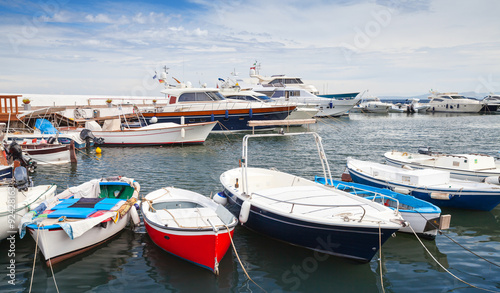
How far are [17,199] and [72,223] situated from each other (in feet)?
9.86

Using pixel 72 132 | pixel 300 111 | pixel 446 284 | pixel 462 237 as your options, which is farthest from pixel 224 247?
pixel 300 111

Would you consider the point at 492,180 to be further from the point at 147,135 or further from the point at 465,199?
the point at 147,135

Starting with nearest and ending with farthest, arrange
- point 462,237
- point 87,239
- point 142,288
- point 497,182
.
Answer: point 142,288, point 87,239, point 462,237, point 497,182

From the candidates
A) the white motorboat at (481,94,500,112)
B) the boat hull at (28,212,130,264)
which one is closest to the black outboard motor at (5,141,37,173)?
the boat hull at (28,212,130,264)

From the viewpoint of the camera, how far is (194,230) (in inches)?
292

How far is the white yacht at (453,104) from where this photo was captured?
68.7 meters

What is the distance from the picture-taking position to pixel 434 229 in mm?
9180

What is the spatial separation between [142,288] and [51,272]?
2.28 meters

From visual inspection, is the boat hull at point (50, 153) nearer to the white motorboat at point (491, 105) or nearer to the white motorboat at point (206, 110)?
the white motorboat at point (206, 110)

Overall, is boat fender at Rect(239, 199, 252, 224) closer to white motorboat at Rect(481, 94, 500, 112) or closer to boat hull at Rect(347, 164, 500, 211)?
boat hull at Rect(347, 164, 500, 211)

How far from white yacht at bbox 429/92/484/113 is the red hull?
3007 inches

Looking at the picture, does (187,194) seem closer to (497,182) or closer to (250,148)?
(497,182)

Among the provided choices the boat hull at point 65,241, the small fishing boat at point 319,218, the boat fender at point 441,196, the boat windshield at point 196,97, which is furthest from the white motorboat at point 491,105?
the boat hull at point 65,241

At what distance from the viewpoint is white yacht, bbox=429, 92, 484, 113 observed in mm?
68688
